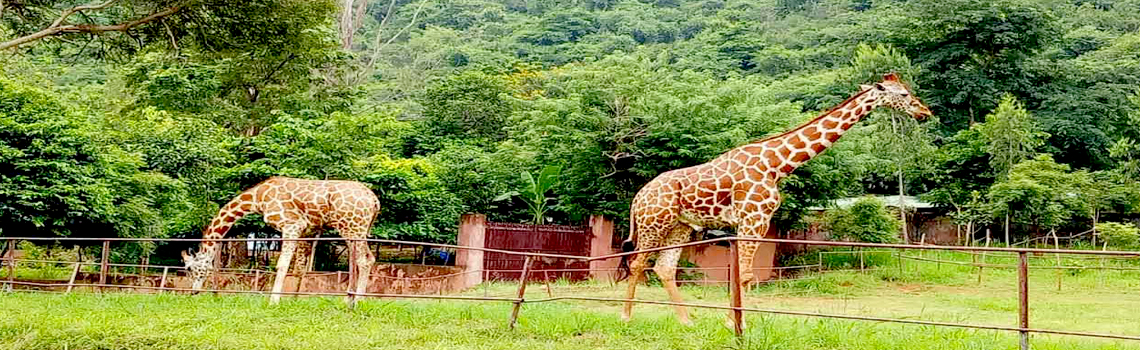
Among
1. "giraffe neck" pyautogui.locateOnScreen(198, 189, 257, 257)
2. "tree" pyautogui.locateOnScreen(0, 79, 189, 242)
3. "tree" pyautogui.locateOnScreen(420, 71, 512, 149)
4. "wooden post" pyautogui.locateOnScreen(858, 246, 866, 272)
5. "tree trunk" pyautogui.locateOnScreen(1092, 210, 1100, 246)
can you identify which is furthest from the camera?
"tree" pyautogui.locateOnScreen(420, 71, 512, 149)

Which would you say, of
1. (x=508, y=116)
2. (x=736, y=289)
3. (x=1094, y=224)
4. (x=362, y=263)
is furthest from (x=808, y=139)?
(x=1094, y=224)

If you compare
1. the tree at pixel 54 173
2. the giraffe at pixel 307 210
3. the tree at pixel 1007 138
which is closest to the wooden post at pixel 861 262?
the tree at pixel 1007 138

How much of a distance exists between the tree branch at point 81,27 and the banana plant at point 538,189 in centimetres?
828

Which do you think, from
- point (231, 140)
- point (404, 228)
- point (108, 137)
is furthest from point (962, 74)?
point (108, 137)

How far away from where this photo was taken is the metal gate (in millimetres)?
16375

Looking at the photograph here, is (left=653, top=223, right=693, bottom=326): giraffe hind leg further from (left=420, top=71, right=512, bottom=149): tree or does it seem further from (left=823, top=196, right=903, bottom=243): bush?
(left=420, top=71, right=512, bottom=149): tree

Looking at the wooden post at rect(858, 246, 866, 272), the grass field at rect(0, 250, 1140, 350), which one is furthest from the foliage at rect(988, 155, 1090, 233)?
the grass field at rect(0, 250, 1140, 350)

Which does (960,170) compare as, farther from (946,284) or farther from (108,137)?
(108,137)

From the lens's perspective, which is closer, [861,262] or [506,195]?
[861,262]

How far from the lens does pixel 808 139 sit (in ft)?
28.0

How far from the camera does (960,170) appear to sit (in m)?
26.4

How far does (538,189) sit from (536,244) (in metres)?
1.46

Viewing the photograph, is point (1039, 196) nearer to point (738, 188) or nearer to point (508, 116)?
point (508, 116)

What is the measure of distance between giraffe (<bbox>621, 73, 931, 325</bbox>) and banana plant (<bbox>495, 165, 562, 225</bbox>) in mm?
8960
